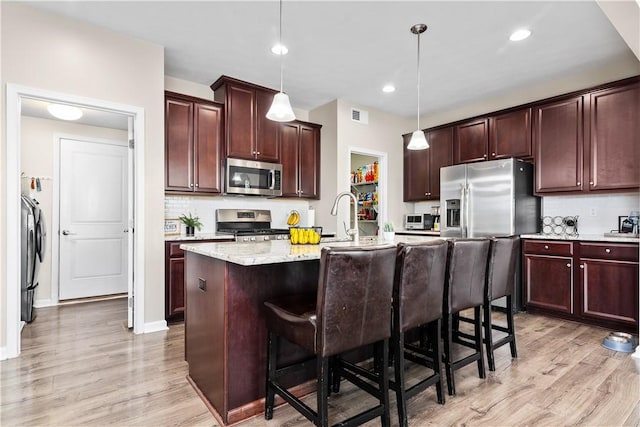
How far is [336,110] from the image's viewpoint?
15.8ft

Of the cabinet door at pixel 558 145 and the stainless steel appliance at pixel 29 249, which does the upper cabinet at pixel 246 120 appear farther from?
the cabinet door at pixel 558 145

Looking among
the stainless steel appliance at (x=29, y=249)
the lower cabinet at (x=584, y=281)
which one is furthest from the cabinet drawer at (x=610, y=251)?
the stainless steel appliance at (x=29, y=249)

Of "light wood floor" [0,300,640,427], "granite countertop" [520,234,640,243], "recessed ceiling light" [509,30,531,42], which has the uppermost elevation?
"recessed ceiling light" [509,30,531,42]

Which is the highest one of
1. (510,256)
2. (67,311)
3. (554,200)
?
(554,200)

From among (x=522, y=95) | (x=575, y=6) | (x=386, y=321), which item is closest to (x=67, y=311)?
(x=386, y=321)

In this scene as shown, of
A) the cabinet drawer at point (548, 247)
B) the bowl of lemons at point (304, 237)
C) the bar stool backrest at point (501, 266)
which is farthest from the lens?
the cabinet drawer at point (548, 247)

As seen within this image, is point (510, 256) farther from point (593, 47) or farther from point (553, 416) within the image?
point (593, 47)

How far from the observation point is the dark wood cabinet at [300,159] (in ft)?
15.4

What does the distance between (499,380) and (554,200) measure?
283 centimetres

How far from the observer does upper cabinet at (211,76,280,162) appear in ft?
13.4

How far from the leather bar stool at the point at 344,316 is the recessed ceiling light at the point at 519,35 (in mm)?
2659

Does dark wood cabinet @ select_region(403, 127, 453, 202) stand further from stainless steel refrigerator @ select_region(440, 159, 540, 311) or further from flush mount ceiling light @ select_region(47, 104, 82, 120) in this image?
flush mount ceiling light @ select_region(47, 104, 82, 120)

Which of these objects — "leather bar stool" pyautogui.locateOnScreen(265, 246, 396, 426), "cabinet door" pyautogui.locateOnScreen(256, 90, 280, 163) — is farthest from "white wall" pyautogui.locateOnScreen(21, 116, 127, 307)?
"leather bar stool" pyautogui.locateOnScreen(265, 246, 396, 426)

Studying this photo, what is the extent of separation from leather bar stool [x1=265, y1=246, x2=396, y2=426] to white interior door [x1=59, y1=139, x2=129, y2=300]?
4.04 m
